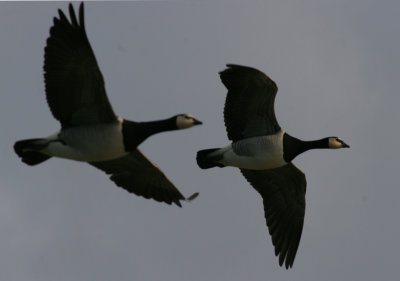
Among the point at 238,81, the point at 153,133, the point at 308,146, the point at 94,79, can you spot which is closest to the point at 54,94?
the point at 94,79

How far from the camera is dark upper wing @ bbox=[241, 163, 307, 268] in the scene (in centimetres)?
2273

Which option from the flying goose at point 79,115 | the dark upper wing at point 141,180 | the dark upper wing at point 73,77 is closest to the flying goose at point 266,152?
the dark upper wing at point 141,180

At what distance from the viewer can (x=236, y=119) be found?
21344 millimetres

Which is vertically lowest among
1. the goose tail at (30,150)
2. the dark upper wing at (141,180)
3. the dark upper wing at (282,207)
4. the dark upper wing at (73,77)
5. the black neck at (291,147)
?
the dark upper wing at (282,207)

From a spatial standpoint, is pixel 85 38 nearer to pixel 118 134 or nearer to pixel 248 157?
pixel 118 134

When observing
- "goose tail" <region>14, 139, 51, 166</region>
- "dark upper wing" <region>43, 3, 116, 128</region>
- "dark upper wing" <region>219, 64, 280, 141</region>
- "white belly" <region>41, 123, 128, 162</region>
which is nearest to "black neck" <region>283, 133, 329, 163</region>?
"dark upper wing" <region>219, 64, 280, 141</region>

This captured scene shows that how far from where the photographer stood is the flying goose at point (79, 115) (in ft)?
61.4

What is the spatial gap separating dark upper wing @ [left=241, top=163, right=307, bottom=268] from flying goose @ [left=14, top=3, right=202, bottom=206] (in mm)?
3697

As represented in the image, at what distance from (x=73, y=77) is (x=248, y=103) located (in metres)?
4.38

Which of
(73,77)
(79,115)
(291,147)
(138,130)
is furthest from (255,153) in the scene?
(73,77)

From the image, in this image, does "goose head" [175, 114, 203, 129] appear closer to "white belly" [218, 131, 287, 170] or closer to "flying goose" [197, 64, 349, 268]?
"flying goose" [197, 64, 349, 268]

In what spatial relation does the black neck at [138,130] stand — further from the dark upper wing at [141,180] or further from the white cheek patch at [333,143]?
the white cheek patch at [333,143]

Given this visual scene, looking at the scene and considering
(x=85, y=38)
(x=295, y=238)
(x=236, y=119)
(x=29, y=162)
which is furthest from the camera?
(x=295, y=238)

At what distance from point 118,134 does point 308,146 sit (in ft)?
16.5
